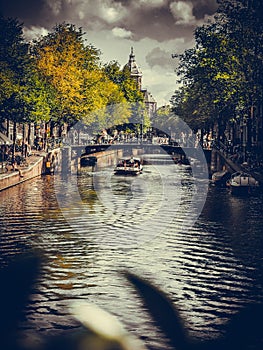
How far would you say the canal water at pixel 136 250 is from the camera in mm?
18292

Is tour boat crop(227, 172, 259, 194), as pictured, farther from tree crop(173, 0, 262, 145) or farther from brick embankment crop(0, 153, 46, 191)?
brick embankment crop(0, 153, 46, 191)

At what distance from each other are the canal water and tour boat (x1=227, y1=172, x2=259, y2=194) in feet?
2.93

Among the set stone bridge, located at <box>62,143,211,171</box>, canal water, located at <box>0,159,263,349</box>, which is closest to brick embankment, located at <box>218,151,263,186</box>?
canal water, located at <box>0,159,263,349</box>

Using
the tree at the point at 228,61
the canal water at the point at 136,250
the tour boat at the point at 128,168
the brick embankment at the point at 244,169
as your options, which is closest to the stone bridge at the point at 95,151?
the tour boat at the point at 128,168

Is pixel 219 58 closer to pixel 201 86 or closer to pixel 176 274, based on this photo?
pixel 201 86

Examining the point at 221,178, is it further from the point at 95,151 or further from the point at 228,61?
the point at 95,151

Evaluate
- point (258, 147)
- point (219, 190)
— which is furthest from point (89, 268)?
point (258, 147)

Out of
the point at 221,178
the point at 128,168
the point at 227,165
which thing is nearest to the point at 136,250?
the point at 221,178

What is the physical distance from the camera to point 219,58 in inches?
2657

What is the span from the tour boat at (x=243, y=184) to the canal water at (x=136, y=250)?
89 cm

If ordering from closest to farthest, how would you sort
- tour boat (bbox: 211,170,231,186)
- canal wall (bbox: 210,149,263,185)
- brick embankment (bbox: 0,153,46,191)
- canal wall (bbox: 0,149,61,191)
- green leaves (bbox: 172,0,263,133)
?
brick embankment (bbox: 0,153,46,191)
canal wall (bbox: 0,149,61,191)
canal wall (bbox: 210,149,263,185)
green leaves (bbox: 172,0,263,133)
tour boat (bbox: 211,170,231,186)

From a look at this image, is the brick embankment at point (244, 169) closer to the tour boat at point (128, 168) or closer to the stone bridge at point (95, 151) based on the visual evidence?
the tour boat at point (128, 168)

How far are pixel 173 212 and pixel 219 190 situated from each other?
14876 millimetres

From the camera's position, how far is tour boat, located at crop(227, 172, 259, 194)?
4928cm
